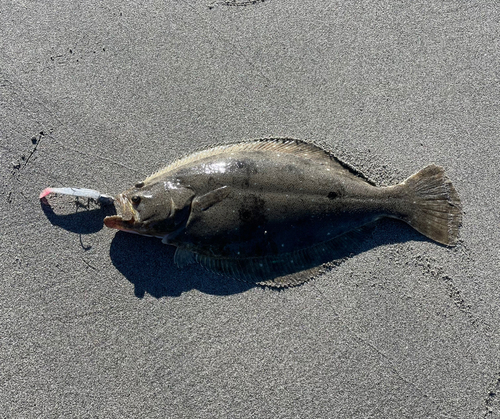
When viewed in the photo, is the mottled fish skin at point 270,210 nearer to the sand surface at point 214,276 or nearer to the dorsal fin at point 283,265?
the dorsal fin at point 283,265

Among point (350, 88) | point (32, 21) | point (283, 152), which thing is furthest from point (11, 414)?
point (350, 88)

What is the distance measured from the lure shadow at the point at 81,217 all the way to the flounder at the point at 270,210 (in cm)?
36

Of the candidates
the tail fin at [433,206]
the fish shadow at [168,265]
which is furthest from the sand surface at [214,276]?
the tail fin at [433,206]

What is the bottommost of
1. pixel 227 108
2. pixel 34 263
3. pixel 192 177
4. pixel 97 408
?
pixel 97 408

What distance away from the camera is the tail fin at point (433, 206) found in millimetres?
3080

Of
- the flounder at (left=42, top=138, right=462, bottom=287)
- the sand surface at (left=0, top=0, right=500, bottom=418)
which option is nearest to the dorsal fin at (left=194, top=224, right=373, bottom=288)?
the flounder at (left=42, top=138, right=462, bottom=287)

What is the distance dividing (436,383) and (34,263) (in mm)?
4002

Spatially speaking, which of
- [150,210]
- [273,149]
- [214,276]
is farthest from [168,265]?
[273,149]

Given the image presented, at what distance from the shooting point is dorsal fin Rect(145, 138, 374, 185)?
3.21m

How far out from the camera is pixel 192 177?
298 centimetres

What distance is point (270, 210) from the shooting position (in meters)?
2.95

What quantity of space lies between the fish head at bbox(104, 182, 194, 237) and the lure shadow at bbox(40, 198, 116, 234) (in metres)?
0.37

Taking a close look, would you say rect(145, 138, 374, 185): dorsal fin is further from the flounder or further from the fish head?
the fish head

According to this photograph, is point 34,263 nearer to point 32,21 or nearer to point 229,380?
point 229,380
